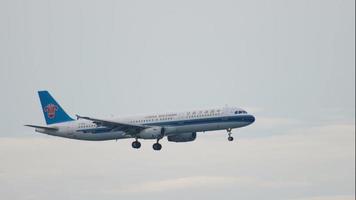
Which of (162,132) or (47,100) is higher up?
(47,100)


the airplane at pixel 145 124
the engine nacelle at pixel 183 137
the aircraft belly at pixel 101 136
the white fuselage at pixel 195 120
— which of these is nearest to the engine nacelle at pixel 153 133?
the airplane at pixel 145 124

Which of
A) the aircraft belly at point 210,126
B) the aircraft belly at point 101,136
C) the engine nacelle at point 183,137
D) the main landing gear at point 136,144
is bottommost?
the aircraft belly at point 210,126

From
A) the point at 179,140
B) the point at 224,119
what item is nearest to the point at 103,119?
the point at 179,140

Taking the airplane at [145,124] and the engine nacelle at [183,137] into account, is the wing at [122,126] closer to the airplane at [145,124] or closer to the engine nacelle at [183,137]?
the airplane at [145,124]

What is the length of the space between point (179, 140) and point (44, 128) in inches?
762

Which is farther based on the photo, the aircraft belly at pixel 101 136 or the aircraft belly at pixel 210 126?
the aircraft belly at pixel 101 136

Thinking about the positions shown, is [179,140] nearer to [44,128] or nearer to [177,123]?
Answer: [177,123]

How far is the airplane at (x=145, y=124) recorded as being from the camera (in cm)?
10531

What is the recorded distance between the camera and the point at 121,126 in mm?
110625

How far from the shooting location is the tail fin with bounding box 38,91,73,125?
120825 millimetres

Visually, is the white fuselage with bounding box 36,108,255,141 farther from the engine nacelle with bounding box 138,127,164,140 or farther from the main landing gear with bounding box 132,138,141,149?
the main landing gear with bounding box 132,138,141,149

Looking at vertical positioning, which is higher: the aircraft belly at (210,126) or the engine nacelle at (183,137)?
the engine nacelle at (183,137)

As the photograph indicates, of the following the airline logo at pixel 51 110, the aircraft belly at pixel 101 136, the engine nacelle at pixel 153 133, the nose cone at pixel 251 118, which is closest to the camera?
the nose cone at pixel 251 118

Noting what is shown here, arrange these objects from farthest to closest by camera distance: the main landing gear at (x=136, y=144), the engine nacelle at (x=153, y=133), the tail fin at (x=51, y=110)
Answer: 1. the tail fin at (x=51, y=110)
2. the main landing gear at (x=136, y=144)
3. the engine nacelle at (x=153, y=133)
